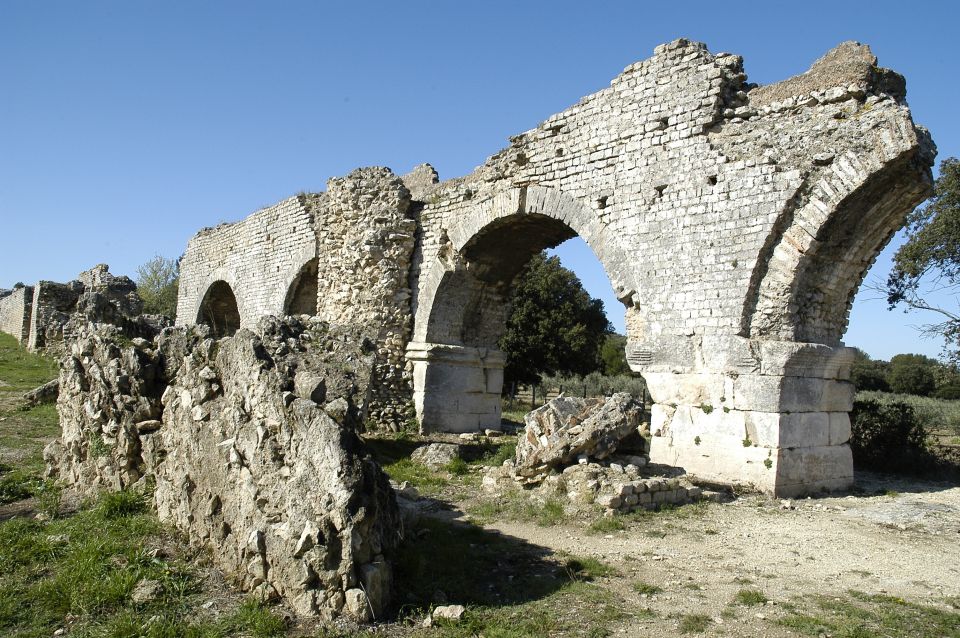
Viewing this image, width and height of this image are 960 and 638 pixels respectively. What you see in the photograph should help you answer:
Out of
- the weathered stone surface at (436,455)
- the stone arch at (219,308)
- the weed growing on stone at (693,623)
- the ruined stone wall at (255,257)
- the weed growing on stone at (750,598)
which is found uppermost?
the ruined stone wall at (255,257)

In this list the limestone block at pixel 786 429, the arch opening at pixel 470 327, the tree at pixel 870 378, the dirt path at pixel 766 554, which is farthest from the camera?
the tree at pixel 870 378

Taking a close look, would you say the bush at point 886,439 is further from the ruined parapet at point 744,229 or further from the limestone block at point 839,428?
the ruined parapet at point 744,229

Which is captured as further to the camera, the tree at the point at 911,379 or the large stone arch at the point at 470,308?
the tree at the point at 911,379

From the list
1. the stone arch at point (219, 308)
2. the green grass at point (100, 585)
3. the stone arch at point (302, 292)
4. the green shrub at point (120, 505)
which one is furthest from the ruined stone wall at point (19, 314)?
the green grass at point (100, 585)

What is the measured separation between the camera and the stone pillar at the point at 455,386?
11.6m

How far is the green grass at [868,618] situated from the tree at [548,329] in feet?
58.4

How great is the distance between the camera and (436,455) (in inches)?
354

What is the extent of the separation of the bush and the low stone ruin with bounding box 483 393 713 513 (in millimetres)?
3969

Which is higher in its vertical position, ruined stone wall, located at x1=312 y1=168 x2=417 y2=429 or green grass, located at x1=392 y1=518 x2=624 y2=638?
ruined stone wall, located at x1=312 y1=168 x2=417 y2=429

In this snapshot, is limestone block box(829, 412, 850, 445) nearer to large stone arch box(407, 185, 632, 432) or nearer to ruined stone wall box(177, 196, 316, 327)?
large stone arch box(407, 185, 632, 432)

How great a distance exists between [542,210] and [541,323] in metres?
13.3

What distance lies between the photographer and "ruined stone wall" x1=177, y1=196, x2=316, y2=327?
15.5 meters

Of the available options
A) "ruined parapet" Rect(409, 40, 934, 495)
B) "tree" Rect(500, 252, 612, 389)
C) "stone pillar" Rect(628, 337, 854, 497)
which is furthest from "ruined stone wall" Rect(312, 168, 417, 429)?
"tree" Rect(500, 252, 612, 389)

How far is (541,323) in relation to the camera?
23078 mm
